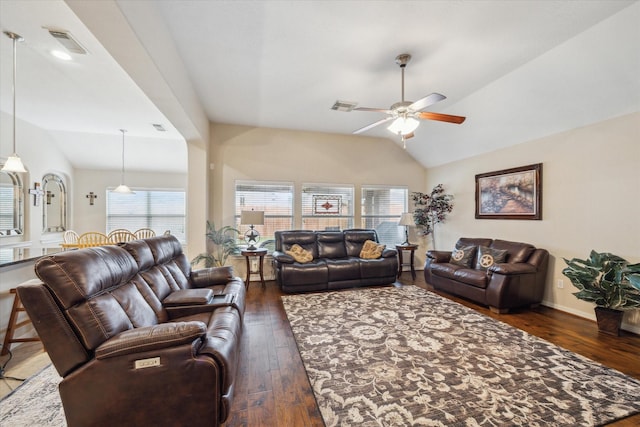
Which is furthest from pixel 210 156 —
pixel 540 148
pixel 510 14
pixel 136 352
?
pixel 540 148

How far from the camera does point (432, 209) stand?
5.73 metres

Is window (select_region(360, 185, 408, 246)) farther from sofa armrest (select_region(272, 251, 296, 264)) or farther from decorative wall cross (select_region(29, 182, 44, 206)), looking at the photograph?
decorative wall cross (select_region(29, 182, 44, 206))

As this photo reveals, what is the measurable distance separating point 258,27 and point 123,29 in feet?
3.80

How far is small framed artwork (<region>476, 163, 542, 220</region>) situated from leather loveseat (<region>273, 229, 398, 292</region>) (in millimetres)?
1871

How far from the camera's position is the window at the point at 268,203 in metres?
5.23

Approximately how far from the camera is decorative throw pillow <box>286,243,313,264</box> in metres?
4.61

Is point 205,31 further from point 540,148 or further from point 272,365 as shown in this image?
point 540,148

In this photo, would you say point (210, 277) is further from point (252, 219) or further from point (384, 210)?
point (384, 210)

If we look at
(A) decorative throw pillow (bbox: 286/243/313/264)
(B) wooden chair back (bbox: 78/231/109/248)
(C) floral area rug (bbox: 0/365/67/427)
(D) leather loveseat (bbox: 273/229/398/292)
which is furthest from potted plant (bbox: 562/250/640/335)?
(B) wooden chair back (bbox: 78/231/109/248)

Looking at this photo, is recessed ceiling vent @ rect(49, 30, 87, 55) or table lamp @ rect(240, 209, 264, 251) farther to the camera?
table lamp @ rect(240, 209, 264, 251)

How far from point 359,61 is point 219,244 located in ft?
12.0

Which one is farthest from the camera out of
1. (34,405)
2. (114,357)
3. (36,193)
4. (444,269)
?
(36,193)

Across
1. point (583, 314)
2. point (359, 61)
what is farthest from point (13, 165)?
point (583, 314)

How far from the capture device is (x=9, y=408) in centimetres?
175
